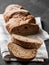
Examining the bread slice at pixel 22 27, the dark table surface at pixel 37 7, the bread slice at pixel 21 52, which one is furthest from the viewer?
the dark table surface at pixel 37 7

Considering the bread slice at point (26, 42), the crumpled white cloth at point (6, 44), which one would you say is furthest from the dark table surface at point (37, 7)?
the bread slice at point (26, 42)

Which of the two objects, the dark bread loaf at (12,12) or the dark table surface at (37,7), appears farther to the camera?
the dark table surface at (37,7)

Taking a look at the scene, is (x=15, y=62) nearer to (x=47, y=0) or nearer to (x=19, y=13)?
(x=19, y=13)

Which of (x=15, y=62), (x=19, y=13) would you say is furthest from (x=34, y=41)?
(x=19, y=13)

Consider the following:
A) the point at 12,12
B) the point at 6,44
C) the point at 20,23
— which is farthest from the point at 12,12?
the point at 6,44

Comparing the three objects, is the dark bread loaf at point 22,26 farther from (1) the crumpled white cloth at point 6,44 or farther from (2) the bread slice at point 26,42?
(2) the bread slice at point 26,42

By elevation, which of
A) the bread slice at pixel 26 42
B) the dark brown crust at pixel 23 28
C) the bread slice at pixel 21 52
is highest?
the dark brown crust at pixel 23 28
